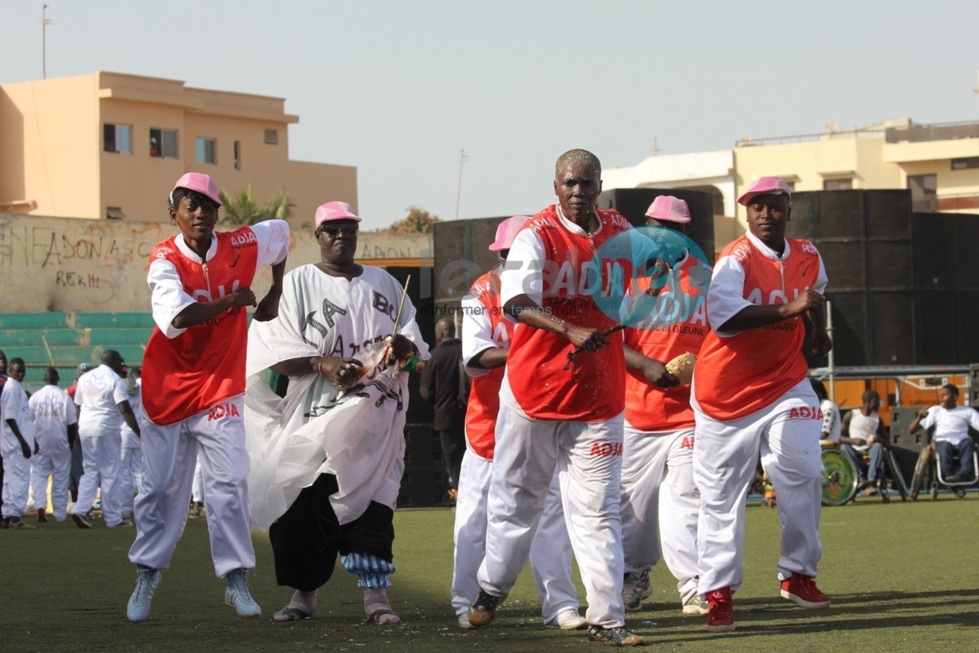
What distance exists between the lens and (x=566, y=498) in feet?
23.4

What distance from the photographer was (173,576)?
10.9m

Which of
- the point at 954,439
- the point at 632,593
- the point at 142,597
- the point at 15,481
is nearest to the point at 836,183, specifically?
the point at 954,439

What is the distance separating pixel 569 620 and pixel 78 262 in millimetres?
33506

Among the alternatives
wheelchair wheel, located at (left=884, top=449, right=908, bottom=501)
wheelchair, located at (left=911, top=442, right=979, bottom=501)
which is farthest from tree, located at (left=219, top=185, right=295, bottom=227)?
wheelchair wheel, located at (left=884, top=449, right=908, bottom=501)

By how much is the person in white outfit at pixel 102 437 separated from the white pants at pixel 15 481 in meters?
0.63

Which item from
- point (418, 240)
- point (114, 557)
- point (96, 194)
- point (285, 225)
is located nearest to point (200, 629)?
point (285, 225)

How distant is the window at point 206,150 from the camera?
63.8m

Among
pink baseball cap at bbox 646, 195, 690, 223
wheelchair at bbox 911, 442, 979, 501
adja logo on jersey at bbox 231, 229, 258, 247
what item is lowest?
wheelchair at bbox 911, 442, 979, 501

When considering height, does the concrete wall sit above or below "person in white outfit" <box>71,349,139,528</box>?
above

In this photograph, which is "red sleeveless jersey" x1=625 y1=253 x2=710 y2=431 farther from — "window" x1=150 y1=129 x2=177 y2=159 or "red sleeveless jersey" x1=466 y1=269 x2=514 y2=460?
"window" x1=150 y1=129 x2=177 y2=159

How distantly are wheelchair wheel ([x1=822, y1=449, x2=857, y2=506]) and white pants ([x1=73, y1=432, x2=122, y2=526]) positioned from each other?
860 cm

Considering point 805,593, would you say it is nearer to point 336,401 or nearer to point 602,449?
point 602,449

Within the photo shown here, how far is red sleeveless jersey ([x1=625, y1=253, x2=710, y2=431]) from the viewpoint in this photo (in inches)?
336

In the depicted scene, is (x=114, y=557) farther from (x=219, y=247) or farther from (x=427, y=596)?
(x=219, y=247)
